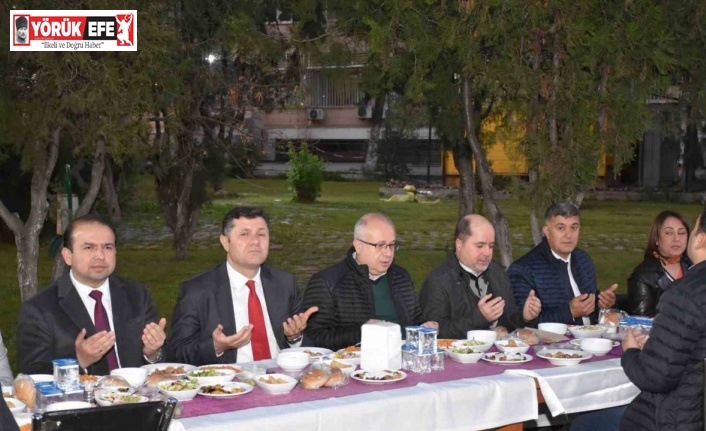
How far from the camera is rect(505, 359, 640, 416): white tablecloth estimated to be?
4.49 m

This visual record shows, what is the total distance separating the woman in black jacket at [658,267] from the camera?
21.7 feet

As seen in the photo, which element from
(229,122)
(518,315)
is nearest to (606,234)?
(229,122)

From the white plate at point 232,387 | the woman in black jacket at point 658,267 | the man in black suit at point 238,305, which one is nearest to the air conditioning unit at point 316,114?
the woman in black jacket at point 658,267

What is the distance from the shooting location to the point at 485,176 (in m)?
9.23

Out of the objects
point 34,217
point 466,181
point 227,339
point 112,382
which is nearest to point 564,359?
point 227,339

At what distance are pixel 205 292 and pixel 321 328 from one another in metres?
0.71

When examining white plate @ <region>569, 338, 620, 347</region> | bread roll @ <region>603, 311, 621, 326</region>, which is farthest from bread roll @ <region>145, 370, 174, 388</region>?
bread roll @ <region>603, 311, 621, 326</region>

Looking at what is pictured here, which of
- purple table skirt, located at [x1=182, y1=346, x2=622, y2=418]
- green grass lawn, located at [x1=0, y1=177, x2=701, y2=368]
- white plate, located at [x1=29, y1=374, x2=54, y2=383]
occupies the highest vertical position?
white plate, located at [x1=29, y1=374, x2=54, y2=383]

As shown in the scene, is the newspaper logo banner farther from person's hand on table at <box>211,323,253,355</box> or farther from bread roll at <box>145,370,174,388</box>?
bread roll at <box>145,370,174,388</box>

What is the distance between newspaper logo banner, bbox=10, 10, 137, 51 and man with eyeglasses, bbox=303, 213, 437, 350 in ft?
9.76

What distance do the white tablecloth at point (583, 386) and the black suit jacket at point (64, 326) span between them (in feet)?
5.97

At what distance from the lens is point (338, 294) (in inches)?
217

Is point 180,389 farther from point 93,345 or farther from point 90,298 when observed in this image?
point 90,298

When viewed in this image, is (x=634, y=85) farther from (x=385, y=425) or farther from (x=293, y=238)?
(x=293, y=238)
